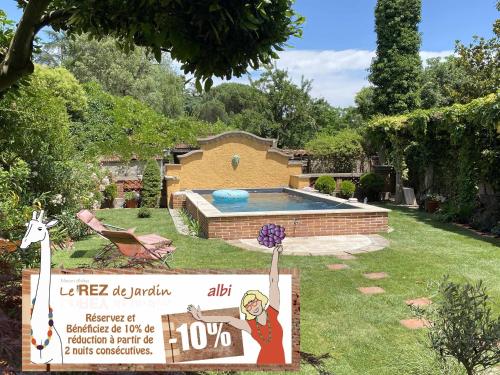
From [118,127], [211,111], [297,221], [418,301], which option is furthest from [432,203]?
[211,111]

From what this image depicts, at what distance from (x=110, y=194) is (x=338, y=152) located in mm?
10802

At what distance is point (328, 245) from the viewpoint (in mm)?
9312

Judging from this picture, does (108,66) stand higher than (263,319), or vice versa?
(108,66)

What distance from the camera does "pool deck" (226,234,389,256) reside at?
340 inches

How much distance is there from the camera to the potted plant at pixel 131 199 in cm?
1725

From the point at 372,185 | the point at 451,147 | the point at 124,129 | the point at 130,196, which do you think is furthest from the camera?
the point at 124,129

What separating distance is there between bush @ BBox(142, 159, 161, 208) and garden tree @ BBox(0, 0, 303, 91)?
45.7 feet

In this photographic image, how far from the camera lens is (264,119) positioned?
29.2 metres

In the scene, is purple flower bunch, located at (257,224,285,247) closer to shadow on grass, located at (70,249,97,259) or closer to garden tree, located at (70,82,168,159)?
shadow on grass, located at (70,249,97,259)

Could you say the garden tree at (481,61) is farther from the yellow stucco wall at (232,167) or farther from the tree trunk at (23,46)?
the tree trunk at (23,46)

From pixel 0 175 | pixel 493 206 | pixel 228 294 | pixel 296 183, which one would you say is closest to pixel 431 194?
pixel 493 206

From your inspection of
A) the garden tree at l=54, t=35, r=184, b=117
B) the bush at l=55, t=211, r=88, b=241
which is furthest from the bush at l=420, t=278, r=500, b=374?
the garden tree at l=54, t=35, r=184, b=117

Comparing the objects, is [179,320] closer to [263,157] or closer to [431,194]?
[431,194]

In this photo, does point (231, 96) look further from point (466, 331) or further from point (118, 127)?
point (466, 331)
